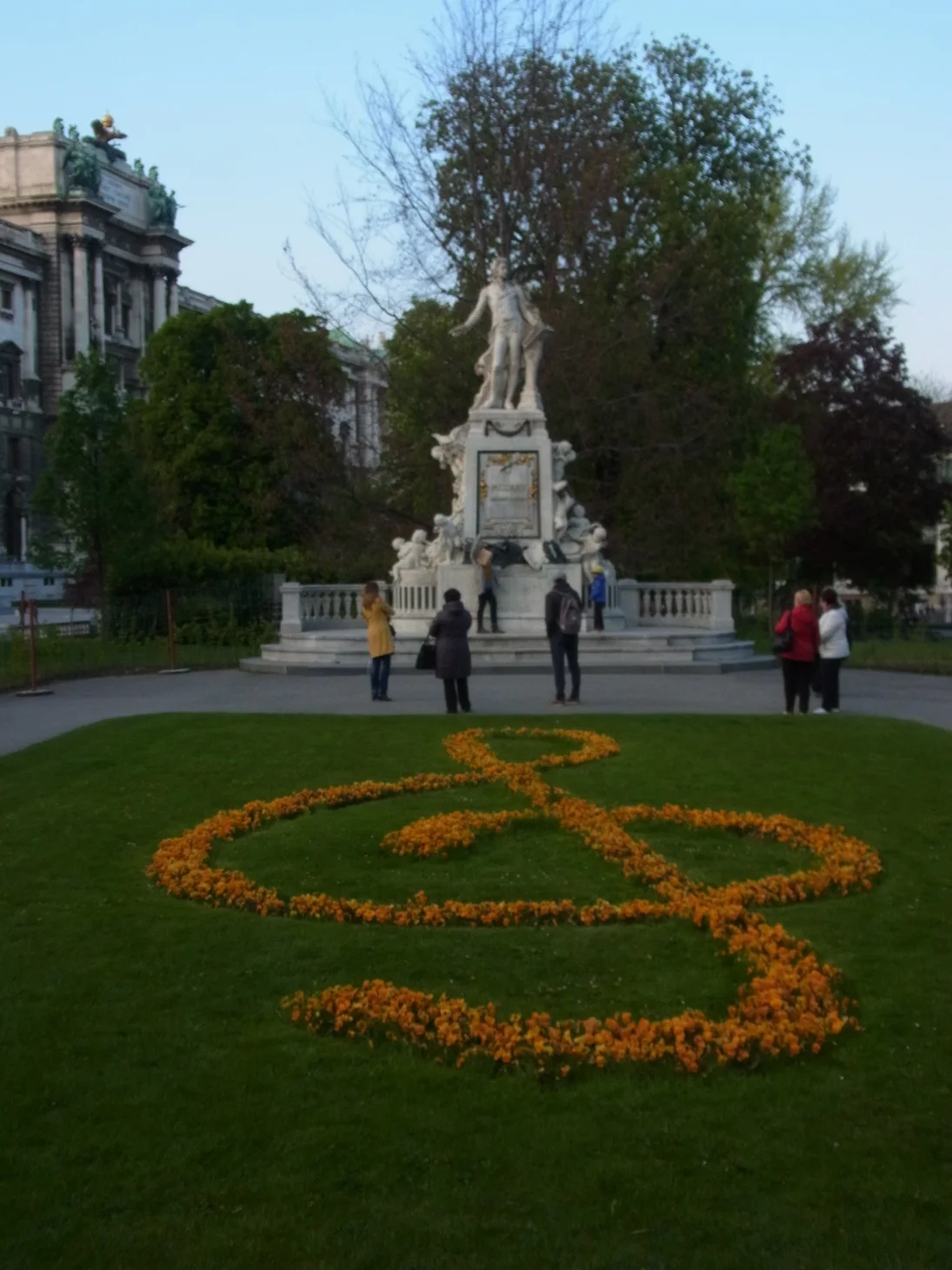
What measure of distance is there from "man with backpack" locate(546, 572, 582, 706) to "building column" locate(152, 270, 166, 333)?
86934 millimetres

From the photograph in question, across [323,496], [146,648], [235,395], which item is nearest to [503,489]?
[146,648]

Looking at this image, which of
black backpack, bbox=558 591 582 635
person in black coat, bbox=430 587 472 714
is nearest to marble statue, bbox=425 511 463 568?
black backpack, bbox=558 591 582 635

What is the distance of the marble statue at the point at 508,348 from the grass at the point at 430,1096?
21.6 m

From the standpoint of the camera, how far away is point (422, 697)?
2209 cm

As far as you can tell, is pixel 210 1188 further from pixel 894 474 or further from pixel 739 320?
pixel 894 474

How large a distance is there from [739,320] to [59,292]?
2153 inches

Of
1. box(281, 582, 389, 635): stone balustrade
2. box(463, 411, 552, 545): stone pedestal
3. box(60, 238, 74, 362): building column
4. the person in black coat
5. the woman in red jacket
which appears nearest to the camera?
the woman in red jacket

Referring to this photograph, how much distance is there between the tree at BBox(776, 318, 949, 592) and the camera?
52969 millimetres

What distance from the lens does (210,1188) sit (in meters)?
5.30

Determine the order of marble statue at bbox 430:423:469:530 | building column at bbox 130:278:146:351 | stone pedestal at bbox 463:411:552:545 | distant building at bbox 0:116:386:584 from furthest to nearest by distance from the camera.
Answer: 1. building column at bbox 130:278:146:351
2. distant building at bbox 0:116:386:584
3. marble statue at bbox 430:423:469:530
4. stone pedestal at bbox 463:411:552:545

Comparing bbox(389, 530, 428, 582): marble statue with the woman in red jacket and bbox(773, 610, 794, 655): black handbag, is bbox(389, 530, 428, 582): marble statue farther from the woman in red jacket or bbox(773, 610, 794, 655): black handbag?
bbox(773, 610, 794, 655): black handbag

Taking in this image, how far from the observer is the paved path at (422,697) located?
19.9 metres

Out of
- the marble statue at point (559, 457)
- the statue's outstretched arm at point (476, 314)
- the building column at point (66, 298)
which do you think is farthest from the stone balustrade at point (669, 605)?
the building column at point (66, 298)

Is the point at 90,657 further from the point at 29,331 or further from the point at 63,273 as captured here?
the point at 63,273
